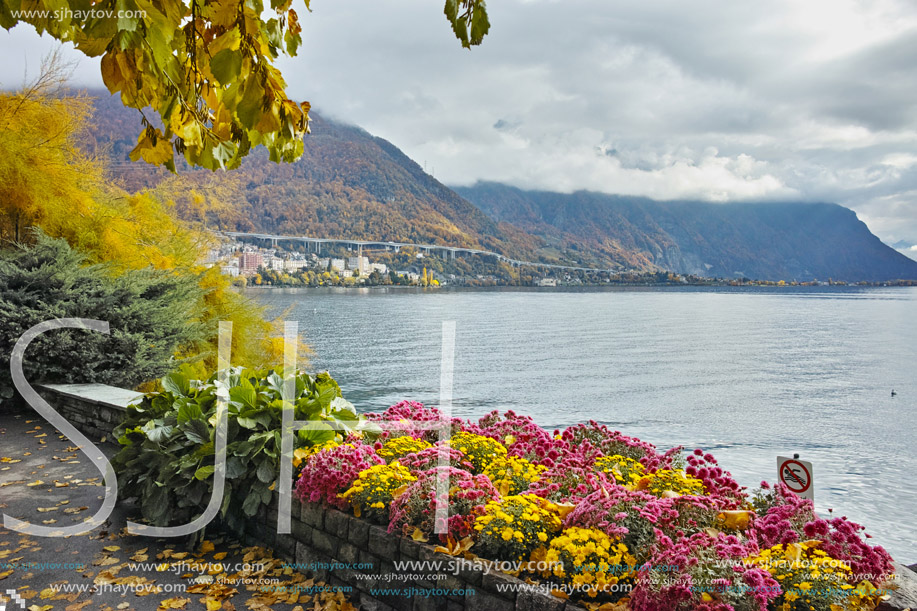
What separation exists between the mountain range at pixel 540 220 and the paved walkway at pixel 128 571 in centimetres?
4170

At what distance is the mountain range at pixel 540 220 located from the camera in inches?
2596

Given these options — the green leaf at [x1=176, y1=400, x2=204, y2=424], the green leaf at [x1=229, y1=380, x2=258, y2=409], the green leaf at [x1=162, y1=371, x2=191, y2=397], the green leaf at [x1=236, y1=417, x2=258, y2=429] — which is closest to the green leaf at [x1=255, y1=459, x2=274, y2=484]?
the green leaf at [x1=236, y1=417, x2=258, y2=429]

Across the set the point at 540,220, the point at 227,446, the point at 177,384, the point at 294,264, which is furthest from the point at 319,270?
the point at 540,220

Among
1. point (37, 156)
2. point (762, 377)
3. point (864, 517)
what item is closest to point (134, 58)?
point (37, 156)

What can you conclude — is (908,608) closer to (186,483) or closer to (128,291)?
(186,483)

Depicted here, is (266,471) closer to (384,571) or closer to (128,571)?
(128,571)

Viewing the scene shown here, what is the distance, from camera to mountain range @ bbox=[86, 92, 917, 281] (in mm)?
65938

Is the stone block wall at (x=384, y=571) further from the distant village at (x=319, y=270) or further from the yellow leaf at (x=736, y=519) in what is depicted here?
the distant village at (x=319, y=270)

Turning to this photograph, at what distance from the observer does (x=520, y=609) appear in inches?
89.5

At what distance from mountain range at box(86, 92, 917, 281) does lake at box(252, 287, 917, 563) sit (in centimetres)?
1970

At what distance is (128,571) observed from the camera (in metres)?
3.17

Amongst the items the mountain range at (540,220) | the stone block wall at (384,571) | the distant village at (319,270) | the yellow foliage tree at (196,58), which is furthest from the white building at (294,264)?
the yellow foliage tree at (196,58)

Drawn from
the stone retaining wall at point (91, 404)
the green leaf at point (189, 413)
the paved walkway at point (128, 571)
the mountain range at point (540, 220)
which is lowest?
the paved walkway at point (128, 571)

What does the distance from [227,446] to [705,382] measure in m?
25.4
